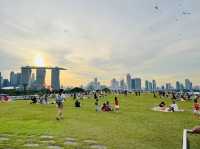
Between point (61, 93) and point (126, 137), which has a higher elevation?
point (61, 93)

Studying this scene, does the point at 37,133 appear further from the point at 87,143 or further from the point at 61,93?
the point at 61,93

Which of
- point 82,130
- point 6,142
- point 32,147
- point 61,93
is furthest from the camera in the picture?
point 61,93

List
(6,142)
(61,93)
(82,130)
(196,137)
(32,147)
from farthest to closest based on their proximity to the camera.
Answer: (61,93), (82,130), (196,137), (6,142), (32,147)

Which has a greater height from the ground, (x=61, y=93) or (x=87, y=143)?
(x=61, y=93)

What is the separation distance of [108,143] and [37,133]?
15.6 ft

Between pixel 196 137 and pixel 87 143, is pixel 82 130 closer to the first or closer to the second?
pixel 87 143

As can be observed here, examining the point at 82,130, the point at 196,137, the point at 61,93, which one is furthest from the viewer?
the point at 61,93

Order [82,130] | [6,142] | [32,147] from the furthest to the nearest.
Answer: [82,130] < [6,142] < [32,147]

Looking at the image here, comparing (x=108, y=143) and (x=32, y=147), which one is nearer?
(x=32, y=147)

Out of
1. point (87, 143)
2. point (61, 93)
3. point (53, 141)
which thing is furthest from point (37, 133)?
point (61, 93)

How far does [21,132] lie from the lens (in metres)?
18.4

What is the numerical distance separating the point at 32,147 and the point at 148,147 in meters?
5.32

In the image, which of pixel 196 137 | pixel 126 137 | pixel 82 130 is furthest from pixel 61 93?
pixel 196 137

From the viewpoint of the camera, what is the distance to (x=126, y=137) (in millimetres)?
17453
